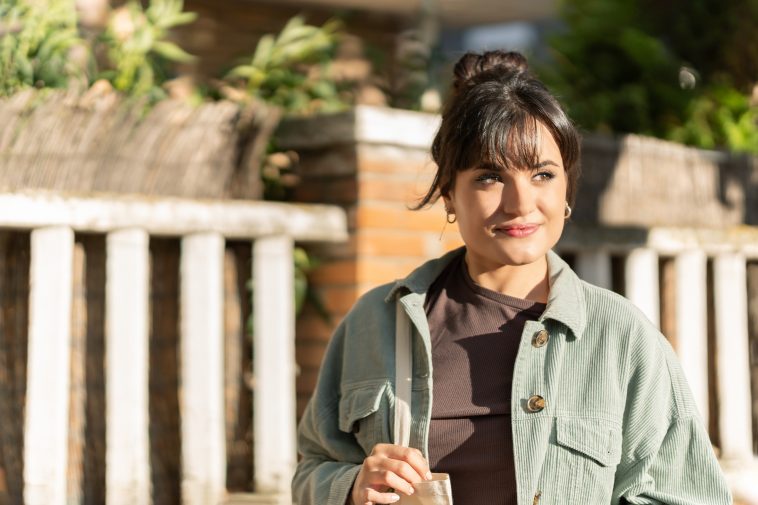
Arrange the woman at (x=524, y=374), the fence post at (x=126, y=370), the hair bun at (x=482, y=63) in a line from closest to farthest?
the woman at (x=524, y=374), the hair bun at (x=482, y=63), the fence post at (x=126, y=370)

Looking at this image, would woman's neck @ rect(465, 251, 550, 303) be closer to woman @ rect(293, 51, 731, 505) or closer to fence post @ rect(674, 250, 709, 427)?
woman @ rect(293, 51, 731, 505)

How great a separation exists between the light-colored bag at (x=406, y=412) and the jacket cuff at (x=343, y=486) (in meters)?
0.11

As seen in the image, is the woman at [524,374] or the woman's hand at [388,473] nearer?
the woman's hand at [388,473]

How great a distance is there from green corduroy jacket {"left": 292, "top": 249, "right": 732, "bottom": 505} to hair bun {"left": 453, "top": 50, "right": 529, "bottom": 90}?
520mm

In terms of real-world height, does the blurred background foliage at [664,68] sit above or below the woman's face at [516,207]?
above

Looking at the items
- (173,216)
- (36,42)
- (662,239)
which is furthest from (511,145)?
(662,239)

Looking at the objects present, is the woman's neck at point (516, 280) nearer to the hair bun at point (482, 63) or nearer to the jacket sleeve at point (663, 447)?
the jacket sleeve at point (663, 447)

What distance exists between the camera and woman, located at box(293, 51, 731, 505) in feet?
7.77

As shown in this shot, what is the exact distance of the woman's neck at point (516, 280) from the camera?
2537 mm

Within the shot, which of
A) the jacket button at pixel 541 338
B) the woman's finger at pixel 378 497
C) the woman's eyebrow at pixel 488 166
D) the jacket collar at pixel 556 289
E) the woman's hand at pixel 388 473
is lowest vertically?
the woman's finger at pixel 378 497

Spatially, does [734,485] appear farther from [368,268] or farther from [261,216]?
[261,216]

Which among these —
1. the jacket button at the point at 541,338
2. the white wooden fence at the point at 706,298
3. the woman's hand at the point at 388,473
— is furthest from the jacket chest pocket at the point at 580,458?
the white wooden fence at the point at 706,298

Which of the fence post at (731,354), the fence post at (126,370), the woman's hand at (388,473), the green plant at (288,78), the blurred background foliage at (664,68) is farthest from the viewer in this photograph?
the blurred background foliage at (664,68)

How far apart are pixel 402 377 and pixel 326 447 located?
0.90ft
